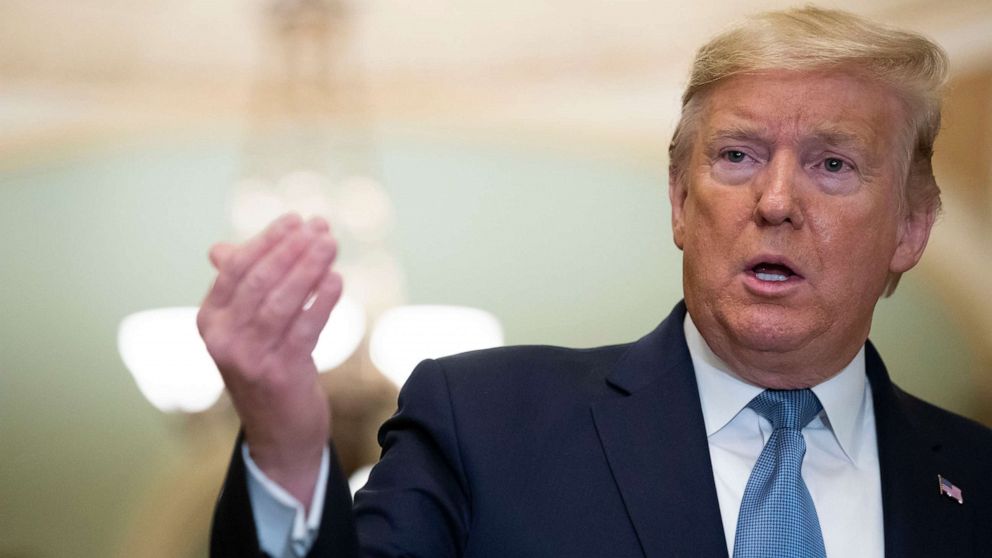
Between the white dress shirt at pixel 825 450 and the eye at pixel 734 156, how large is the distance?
0.27 m

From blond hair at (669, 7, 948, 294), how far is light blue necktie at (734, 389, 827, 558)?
0.46m

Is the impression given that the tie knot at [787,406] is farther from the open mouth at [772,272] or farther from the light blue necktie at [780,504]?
the open mouth at [772,272]

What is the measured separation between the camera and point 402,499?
5.52 ft

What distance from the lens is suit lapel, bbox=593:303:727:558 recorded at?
1730 mm

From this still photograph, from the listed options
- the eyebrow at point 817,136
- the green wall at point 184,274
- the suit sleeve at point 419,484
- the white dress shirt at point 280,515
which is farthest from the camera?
the green wall at point 184,274

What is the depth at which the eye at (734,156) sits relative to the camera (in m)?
1.96

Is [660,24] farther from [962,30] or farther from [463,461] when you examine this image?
[463,461]

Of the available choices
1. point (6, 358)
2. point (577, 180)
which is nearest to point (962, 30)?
point (577, 180)

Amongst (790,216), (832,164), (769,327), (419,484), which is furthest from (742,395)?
(419,484)

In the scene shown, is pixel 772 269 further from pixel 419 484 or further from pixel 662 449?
pixel 419 484

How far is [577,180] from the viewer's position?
14.6 ft

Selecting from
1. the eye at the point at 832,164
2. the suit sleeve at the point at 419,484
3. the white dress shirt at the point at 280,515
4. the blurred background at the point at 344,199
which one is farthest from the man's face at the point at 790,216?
the blurred background at the point at 344,199

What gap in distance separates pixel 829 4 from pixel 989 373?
1343 millimetres

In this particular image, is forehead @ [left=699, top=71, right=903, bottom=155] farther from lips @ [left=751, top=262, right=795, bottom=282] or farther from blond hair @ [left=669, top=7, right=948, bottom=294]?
lips @ [left=751, top=262, right=795, bottom=282]
